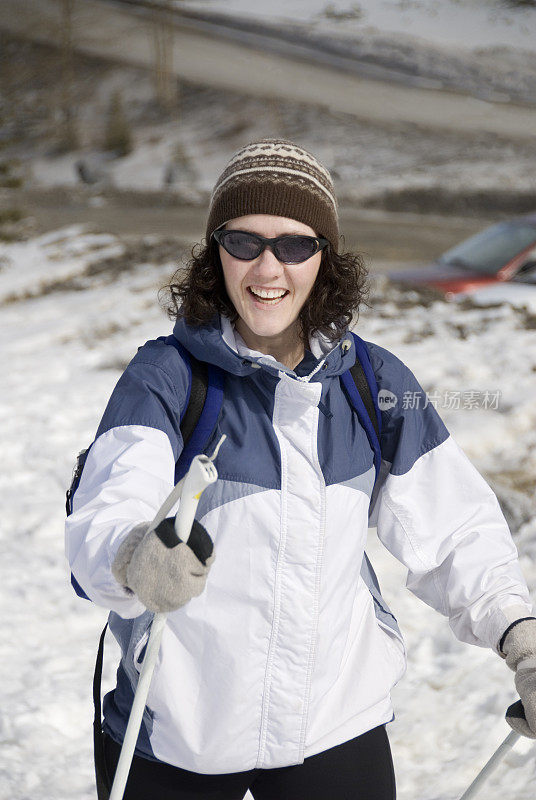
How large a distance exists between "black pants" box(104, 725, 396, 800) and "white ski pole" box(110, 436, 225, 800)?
102 mm

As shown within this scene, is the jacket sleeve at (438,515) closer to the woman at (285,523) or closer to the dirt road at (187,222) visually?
the woman at (285,523)

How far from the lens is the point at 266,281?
1313 millimetres

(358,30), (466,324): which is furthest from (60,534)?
(358,30)

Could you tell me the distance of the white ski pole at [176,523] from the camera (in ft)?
3.05

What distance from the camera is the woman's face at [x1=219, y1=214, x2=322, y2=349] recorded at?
131cm

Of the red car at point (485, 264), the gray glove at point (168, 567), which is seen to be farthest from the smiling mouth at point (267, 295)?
the red car at point (485, 264)

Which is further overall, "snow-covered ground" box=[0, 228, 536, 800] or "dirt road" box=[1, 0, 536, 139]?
"dirt road" box=[1, 0, 536, 139]

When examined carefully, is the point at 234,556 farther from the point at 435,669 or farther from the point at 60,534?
the point at 60,534

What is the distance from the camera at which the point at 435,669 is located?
9.11ft

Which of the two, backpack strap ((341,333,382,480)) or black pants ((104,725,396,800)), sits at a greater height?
backpack strap ((341,333,382,480))

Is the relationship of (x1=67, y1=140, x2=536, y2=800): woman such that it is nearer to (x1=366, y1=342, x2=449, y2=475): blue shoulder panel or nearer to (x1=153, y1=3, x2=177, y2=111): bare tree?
(x1=366, y1=342, x2=449, y2=475): blue shoulder panel

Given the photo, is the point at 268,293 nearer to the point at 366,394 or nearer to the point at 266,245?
the point at 266,245

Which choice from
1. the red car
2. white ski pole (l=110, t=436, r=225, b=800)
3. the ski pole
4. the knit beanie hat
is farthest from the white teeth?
the red car

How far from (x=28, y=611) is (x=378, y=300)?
4.35 meters
